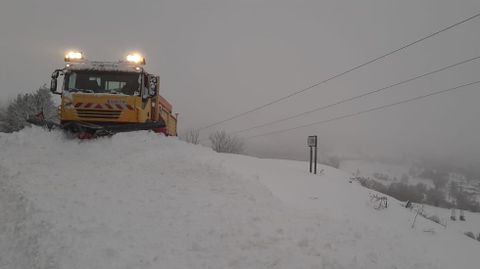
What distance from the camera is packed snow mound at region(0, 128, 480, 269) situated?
573 centimetres

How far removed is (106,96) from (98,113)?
2.26 feet

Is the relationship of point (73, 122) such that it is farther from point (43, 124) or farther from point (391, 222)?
point (391, 222)

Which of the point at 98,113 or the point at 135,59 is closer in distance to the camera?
the point at 98,113

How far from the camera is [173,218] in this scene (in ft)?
23.4

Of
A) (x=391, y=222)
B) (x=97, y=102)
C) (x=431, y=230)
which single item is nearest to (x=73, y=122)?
(x=97, y=102)

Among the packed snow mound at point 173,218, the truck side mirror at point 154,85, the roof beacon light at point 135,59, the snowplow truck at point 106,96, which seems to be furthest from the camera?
the truck side mirror at point 154,85

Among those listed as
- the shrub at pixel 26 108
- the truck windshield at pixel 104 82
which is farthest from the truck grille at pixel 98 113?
the shrub at pixel 26 108

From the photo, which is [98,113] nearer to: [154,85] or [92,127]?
[92,127]

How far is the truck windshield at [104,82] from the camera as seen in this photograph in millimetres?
14008

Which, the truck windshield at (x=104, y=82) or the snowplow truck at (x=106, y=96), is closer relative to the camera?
the snowplow truck at (x=106, y=96)

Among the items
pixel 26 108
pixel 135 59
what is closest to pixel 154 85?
pixel 135 59

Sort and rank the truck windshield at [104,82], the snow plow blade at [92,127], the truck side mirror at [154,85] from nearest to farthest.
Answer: the snow plow blade at [92,127] < the truck windshield at [104,82] < the truck side mirror at [154,85]

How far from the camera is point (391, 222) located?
10312 mm

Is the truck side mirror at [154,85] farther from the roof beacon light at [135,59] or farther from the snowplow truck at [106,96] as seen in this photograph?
the roof beacon light at [135,59]
